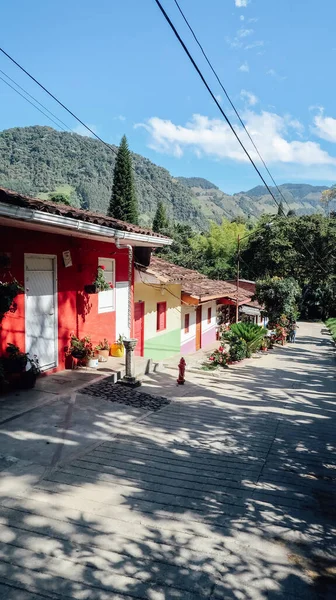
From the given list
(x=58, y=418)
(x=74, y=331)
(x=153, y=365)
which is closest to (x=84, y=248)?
(x=74, y=331)

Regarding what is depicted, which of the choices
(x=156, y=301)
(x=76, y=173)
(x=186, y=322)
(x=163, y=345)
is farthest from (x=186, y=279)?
(x=76, y=173)

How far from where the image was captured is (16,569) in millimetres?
2744

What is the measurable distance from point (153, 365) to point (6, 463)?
253 inches

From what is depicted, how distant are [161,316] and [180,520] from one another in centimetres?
1305

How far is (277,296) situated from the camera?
25000mm

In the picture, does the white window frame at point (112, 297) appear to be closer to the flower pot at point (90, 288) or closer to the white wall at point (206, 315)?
the flower pot at point (90, 288)

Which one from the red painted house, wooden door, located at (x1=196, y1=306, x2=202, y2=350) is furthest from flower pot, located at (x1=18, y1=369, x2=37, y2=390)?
wooden door, located at (x1=196, y1=306, x2=202, y2=350)

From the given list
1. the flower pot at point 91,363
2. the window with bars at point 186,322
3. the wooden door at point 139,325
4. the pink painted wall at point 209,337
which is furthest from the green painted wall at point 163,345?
the flower pot at point 91,363

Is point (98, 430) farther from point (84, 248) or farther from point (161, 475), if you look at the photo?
point (84, 248)

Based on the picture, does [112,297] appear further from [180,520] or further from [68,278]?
[180,520]

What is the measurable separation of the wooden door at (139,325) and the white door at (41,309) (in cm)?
571

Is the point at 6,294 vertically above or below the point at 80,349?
above

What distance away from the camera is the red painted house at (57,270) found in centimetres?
667

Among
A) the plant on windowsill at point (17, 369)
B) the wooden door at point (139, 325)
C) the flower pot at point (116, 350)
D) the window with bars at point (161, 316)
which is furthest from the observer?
the window with bars at point (161, 316)
